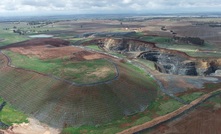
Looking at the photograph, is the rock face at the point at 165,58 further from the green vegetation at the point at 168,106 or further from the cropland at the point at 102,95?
the green vegetation at the point at 168,106

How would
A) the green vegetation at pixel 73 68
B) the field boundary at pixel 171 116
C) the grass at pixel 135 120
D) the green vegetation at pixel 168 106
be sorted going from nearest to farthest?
the field boundary at pixel 171 116 → the grass at pixel 135 120 → the green vegetation at pixel 168 106 → the green vegetation at pixel 73 68

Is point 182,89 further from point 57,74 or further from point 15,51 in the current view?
point 15,51

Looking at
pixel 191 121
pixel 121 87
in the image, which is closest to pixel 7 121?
pixel 121 87

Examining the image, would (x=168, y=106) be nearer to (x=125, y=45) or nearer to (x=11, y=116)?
(x=11, y=116)

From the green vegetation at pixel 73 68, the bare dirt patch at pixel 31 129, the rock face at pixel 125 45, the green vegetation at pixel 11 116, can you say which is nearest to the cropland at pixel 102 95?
the green vegetation at pixel 73 68

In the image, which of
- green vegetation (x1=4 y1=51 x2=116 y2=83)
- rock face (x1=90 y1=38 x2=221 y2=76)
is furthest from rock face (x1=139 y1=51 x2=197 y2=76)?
green vegetation (x1=4 y1=51 x2=116 y2=83)

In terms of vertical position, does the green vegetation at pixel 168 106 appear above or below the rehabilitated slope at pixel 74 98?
below

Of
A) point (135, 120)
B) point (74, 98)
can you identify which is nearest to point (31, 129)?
point (74, 98)
